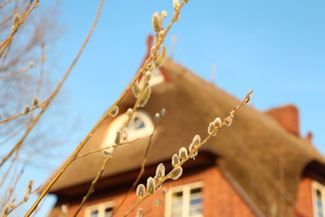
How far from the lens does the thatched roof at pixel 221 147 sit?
924 centimetres

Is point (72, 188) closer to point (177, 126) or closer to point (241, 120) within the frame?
point (177, 126)

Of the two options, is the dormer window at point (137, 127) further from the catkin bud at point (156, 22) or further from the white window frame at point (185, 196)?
the catkin bud at point (156, 22)

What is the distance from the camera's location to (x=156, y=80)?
1217 cm

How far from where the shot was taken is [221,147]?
9.20 metres

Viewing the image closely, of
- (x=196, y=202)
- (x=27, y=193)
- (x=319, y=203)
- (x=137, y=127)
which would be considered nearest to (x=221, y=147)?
(x=196, y=202)

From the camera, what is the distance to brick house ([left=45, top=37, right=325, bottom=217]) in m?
8.95

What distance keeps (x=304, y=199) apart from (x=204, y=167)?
8.03 feet

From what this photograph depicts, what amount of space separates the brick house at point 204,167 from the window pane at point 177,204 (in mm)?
18

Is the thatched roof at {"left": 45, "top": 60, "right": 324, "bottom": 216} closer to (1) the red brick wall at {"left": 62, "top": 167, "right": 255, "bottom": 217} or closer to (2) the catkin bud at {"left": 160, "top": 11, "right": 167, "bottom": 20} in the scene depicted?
(1) the red brick wall at {"left": 62, "top": 167, "right": 255, "bottom": 217}

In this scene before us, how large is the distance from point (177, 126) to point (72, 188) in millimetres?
2708

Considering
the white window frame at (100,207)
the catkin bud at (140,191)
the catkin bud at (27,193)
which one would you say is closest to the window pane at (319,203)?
the white window frame at (100,207)

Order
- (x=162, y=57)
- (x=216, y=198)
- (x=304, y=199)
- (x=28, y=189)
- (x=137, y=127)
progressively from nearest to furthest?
(x=162, y=57) < (x=28, y=189) < (x=216, y=198) < (x=304, y=199) < (x=137, y=127)

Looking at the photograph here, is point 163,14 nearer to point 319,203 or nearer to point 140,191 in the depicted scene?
point 140,191

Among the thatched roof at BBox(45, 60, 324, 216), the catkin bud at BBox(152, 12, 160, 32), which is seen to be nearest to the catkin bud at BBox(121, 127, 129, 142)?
the catkin bud at BBox(152, 12, 160, 32)
